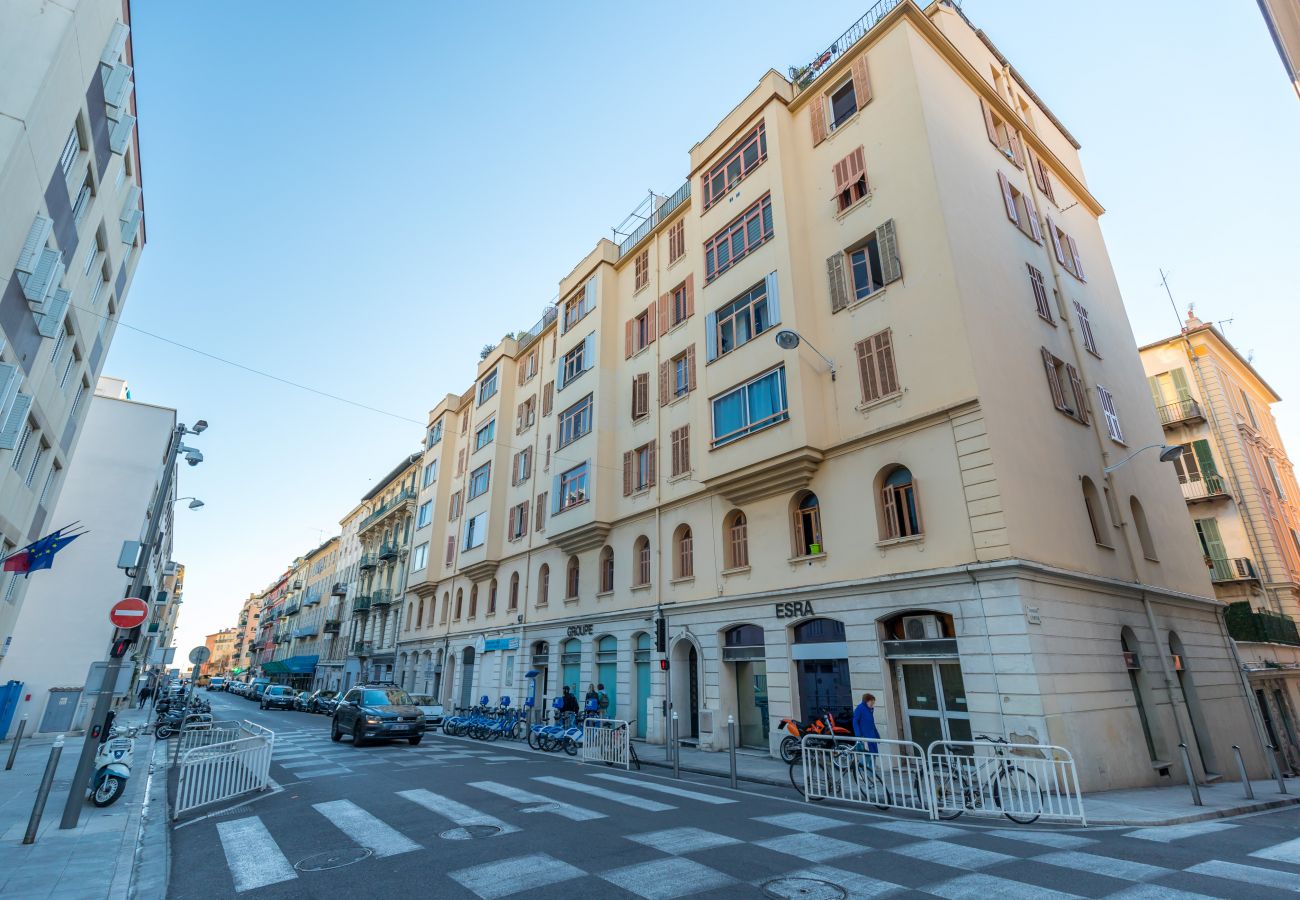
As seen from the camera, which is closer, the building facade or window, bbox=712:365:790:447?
the building facade

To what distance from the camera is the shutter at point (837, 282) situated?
1755 cm

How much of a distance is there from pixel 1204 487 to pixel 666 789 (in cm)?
2939

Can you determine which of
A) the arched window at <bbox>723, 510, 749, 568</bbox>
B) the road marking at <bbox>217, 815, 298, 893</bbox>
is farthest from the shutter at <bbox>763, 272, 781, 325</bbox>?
the road marking at <bbox>217, 815, 298, 893</bbox>

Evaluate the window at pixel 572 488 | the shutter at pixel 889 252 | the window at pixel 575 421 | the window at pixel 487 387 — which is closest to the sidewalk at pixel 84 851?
the window at pixel 572 488

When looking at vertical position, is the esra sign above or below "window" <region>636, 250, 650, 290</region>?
below

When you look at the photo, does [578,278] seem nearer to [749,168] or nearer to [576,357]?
[576,357]

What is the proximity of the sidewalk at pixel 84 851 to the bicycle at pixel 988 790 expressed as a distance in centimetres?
994

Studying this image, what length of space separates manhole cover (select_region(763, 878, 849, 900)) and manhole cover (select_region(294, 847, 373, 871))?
436 cm

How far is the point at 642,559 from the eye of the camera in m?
23.5

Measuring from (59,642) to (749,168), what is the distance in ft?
107

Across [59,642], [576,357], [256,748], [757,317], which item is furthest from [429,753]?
[59,642]

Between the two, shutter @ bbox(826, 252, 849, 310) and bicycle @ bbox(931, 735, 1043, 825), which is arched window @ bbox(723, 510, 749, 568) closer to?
shutter @ bbox(826, 252, 849, 310)

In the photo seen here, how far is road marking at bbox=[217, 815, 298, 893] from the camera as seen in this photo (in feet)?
20.6

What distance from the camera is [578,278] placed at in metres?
30.3
